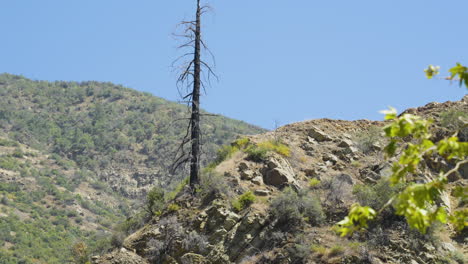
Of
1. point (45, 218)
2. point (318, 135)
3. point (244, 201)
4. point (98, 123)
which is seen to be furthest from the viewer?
point (98, 123)

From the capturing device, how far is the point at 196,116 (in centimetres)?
Answer: 1859

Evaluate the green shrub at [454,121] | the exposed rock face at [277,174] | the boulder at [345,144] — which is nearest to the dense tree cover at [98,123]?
the boulder at [345,144]

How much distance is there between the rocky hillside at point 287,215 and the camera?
46.7 feet

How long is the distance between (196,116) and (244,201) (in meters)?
3.60

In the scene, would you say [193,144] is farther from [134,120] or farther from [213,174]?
[134,120]

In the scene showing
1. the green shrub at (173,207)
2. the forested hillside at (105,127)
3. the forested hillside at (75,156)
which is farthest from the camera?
the forested hillside at (105,127)

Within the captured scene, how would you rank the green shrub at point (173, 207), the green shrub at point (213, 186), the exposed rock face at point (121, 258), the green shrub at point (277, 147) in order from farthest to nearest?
the green shrub at point (277, 147), the green shrub at point (173, 207), the green shrub at point (213, 186), the exposed rock face at point (121, 258)

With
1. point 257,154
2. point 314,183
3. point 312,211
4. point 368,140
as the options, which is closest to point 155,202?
point 257,154

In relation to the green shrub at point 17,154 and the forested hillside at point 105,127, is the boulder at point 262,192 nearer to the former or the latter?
the forested hillside at point 105,127

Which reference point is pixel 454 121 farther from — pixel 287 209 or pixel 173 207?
pixel 173 207

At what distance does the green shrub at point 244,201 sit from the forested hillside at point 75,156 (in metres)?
23.5

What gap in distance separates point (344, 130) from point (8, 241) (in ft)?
109

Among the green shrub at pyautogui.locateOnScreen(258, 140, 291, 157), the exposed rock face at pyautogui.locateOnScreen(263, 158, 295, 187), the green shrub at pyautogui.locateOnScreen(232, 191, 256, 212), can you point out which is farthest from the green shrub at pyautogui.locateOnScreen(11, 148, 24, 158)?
the green shrub at pyautogui.locateOnScreen(232, 191, 256, 212)

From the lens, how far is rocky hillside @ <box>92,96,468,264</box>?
1423 cm
